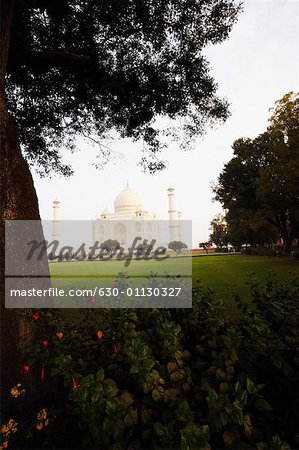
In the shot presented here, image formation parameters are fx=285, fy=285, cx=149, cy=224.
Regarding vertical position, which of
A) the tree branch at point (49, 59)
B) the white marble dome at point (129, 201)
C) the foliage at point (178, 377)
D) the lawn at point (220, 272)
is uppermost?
the white marble dome at point (129, 201)

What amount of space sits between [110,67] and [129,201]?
80010mm

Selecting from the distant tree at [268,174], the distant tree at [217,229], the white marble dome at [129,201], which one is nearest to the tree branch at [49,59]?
the distant tree at [268,174]

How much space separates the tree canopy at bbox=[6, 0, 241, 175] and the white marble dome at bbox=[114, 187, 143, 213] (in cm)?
7873

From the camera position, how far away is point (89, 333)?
10.3 ft

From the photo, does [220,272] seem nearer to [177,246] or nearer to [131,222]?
[177,246]

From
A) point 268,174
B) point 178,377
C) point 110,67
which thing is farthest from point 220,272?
point 178,377

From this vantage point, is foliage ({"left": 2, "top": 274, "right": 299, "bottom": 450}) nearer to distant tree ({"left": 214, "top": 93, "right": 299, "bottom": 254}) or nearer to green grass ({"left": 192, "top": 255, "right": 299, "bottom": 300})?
green grass ({"left": 192, "top": 255, "right": 299, "bottom": 300})

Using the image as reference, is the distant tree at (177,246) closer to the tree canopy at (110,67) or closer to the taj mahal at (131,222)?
the taj mahal at (131,222)

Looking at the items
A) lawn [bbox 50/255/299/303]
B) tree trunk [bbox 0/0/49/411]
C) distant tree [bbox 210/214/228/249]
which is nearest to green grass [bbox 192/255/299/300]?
lawn [bbox 50/255/299/303]

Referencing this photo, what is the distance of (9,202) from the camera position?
11.3 ft

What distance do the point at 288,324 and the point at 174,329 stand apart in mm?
1066

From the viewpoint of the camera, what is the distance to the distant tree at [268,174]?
1653 centimetres

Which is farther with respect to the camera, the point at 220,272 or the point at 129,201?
the point at 129,201

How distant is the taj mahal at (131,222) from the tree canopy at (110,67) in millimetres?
74886
